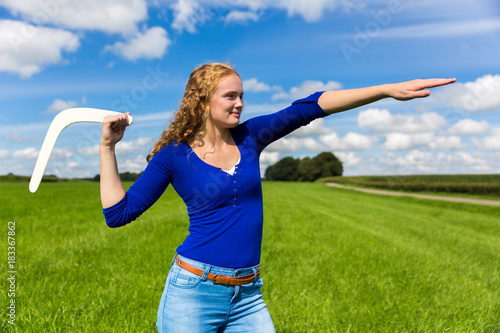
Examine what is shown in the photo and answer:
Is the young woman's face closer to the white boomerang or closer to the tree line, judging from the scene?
the white boomerang

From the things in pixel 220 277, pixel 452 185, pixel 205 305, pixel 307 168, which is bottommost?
pixel 452 185

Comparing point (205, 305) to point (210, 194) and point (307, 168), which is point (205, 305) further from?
point (307, 168)

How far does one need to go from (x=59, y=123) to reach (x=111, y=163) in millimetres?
380

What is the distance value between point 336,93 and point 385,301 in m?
4.15

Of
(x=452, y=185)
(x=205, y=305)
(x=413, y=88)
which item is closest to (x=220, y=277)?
(x=205, y=305)

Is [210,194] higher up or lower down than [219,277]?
higher up

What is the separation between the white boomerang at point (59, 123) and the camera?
2203mm

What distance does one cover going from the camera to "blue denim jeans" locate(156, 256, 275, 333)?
2234 mm

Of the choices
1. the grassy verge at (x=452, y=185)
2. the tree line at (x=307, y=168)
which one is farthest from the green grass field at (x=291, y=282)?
the tree line at (x=307, y=168)

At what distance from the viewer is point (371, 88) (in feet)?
8.08

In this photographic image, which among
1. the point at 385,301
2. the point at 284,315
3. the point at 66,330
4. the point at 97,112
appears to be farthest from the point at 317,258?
the point at 97,112

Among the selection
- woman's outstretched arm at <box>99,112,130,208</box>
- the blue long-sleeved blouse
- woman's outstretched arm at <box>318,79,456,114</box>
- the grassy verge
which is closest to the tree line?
the grassy verge

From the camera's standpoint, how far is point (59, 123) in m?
2.23

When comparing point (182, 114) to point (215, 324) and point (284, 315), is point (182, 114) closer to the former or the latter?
point (215, 324)
